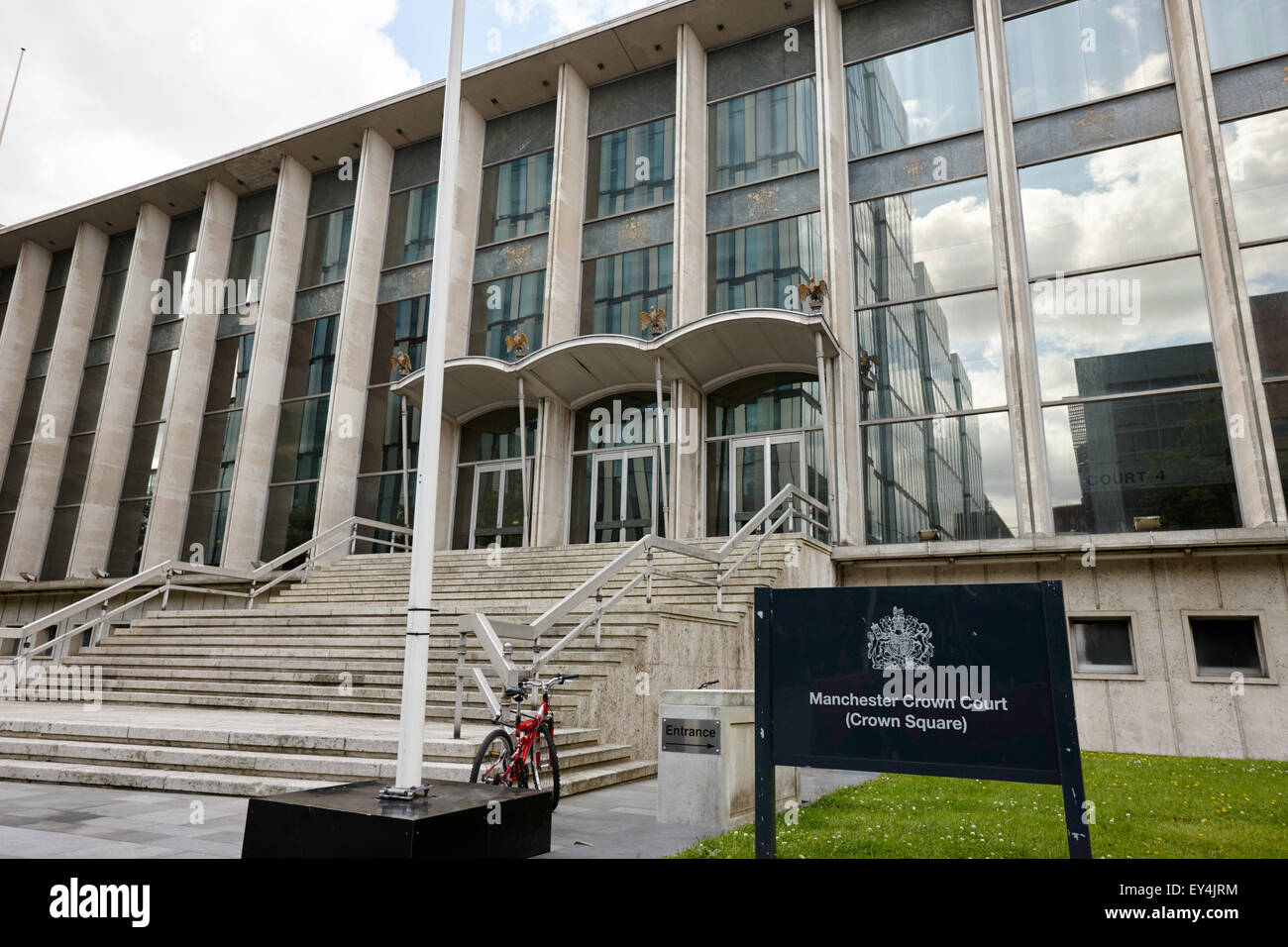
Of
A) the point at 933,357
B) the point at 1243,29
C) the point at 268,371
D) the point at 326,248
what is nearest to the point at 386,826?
the point at 933,357

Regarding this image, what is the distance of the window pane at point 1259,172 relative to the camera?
15.0m

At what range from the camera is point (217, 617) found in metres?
14.6

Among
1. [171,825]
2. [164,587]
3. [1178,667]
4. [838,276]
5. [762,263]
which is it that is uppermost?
[762,263]

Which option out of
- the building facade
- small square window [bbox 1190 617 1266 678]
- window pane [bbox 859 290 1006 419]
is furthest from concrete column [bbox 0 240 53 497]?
small square window [bbox 1190 617 1266 678]

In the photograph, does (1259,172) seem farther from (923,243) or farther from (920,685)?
(920,685)

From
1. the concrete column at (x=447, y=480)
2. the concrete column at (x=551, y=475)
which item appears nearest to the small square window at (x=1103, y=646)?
the concrete column at (x=551, y=475)

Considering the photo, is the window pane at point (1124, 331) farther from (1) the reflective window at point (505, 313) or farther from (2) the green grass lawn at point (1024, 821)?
(1) the reflective window at point (505, 313)

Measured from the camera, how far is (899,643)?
181 inches

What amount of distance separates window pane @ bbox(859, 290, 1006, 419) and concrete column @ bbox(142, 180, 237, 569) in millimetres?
19287

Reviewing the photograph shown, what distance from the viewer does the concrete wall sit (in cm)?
1259

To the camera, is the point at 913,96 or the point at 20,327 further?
the point at 20,327

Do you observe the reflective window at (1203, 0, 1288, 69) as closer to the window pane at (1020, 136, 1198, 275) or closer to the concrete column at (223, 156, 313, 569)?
the window pane at (1020, 136, 1198, 275)

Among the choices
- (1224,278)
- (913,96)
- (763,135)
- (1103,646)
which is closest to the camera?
(1103,646)

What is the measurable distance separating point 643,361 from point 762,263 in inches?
149
